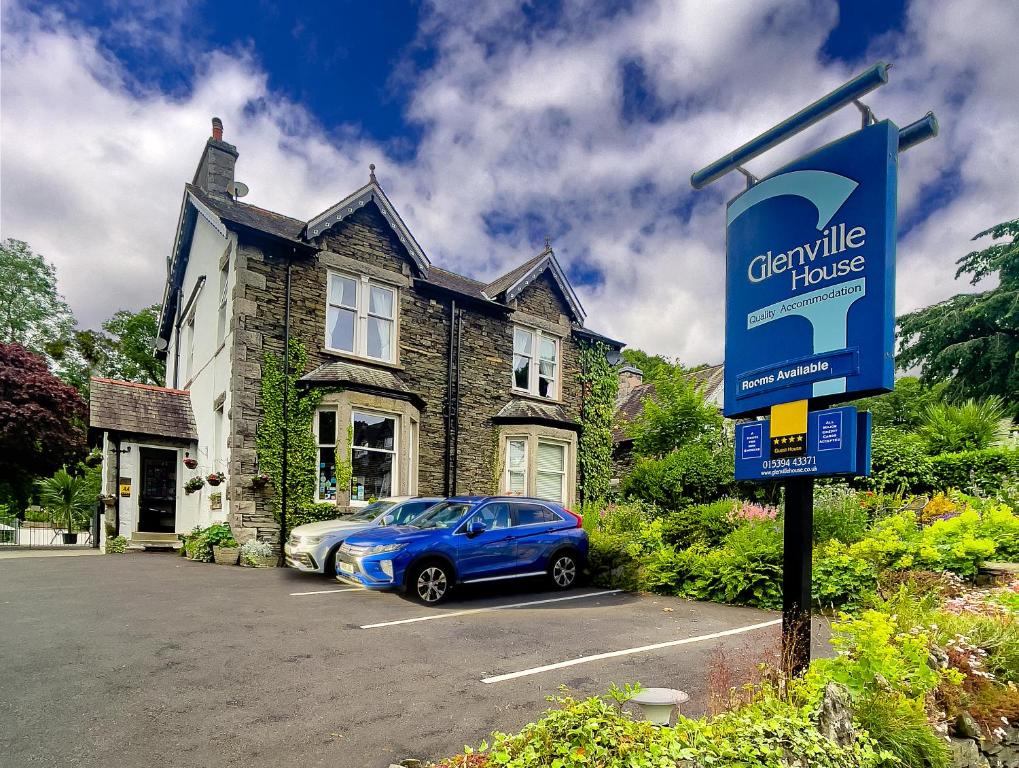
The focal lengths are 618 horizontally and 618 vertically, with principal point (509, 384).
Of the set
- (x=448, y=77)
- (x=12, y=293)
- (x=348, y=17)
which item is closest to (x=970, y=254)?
(x=448, y=77)

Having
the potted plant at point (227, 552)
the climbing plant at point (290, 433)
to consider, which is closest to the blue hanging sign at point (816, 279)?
the climbing plant at point (290, 433)

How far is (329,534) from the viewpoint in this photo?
11.4 meters

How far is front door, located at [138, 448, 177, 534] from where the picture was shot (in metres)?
16.6

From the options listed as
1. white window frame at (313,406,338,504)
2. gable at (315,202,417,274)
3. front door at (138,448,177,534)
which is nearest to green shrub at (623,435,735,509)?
white window frame at (313,406,338,504)

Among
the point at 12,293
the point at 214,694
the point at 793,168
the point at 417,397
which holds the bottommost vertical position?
the point at 214,694

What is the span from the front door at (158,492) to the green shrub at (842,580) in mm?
15946

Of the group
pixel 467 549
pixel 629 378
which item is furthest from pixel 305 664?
pixel 629 378

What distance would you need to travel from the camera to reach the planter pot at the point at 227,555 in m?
13.2

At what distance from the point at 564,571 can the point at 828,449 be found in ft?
23.5

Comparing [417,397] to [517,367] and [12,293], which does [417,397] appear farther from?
[12,293]

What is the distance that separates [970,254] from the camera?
26547mm

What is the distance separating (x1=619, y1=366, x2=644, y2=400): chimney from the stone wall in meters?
10.9

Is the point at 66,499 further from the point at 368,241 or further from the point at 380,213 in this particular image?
the point at 380,213

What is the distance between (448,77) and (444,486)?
10.5 meters
